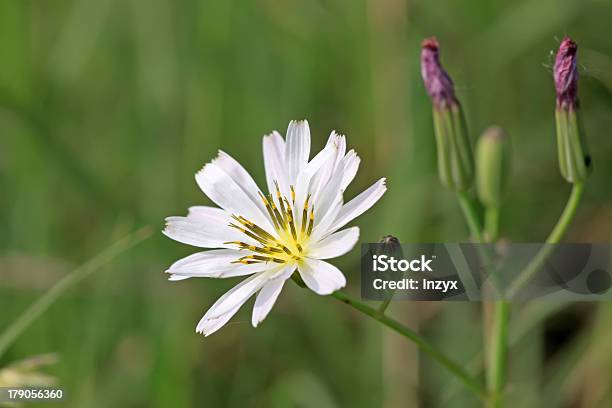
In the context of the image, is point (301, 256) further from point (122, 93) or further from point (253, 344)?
point (122, 93)

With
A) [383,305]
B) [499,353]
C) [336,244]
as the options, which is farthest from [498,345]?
[336,244]

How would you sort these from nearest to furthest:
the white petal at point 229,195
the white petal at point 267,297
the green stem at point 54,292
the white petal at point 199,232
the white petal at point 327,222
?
the white petal at point 267,297
the white petal at point 327,222
the white petal at point 199,232
the white petal at point 229,195
the green stem at point 54,292

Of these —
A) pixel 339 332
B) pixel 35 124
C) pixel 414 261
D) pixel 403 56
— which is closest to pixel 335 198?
pixel 414 261

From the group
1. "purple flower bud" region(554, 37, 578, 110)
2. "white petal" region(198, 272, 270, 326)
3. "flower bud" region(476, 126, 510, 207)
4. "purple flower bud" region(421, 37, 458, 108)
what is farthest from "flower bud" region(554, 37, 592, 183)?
"white petal" region(198, 272, 270, 326)

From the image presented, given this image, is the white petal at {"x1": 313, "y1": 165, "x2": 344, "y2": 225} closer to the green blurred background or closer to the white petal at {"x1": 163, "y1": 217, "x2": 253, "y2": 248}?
the white petal at {"x1": 163, "y1": 217, "x2": 253, "y2": 248}

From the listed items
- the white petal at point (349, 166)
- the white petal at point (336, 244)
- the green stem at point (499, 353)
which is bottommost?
the green stem at point (499, 353)

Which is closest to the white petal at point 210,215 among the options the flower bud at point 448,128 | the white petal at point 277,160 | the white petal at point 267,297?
the white petal at point 277,160

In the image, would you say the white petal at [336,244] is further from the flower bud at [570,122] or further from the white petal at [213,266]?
the flower bud at [570,122]
